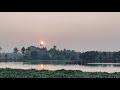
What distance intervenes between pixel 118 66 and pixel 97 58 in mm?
751

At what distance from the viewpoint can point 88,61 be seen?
5.31 meters
